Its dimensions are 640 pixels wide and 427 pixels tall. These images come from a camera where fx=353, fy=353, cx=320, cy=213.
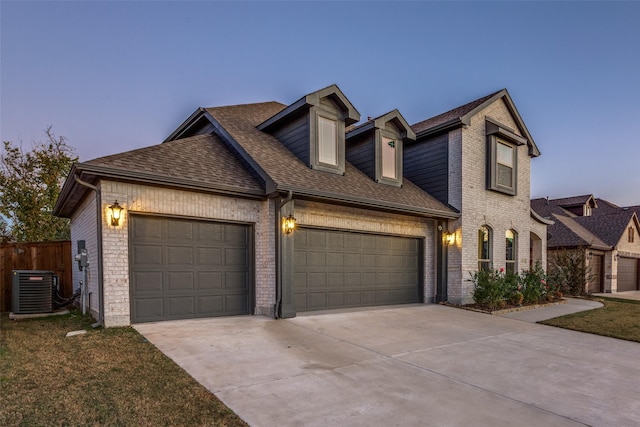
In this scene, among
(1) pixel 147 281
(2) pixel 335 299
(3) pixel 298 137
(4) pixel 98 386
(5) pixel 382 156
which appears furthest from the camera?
(5) pixel 382 156

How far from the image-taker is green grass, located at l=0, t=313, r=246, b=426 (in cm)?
318

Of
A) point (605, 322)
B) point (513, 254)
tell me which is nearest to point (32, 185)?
point (513, 254)

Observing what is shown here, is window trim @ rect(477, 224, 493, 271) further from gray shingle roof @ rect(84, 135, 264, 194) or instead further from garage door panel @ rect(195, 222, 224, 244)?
garage door panel @ rect(195, 222, 224, 244)

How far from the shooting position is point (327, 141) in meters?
10.3

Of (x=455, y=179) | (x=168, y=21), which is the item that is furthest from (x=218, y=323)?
(x=168, y=21)

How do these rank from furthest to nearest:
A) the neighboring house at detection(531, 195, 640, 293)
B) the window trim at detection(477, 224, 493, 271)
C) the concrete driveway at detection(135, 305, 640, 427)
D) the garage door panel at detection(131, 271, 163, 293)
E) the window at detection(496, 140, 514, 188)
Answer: the neighboring house at detection(531, 195, 640, 293), the window at detection(496, 140, 514, 188), the window trim at detection(477, 224, 493, 271), the garage door panel at detection(131, 271, 163, 293), the concrete driveway at detection(135, 305, 640, 427)

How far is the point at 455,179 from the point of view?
1189 cm

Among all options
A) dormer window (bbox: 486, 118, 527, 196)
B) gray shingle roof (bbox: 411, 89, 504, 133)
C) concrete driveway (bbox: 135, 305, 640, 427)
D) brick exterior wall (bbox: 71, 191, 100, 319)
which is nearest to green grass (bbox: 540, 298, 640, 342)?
concrete driveway (bbox: 135, 305, 640, 427)

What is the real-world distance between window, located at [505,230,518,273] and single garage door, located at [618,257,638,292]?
12.1m

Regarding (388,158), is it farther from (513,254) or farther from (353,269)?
(513,254)

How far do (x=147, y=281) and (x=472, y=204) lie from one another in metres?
10.1

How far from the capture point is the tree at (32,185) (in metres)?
16.0

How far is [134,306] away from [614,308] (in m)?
14.7

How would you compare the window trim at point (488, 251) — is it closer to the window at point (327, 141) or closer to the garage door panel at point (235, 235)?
the window at point (327, 141)
